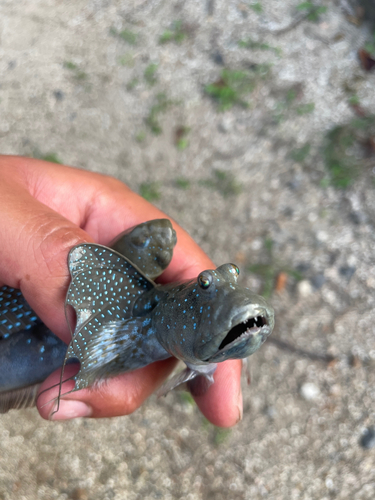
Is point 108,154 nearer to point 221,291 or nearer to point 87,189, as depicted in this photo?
point 87,189

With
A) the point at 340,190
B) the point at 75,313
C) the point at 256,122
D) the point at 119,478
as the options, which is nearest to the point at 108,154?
the point at 256,122

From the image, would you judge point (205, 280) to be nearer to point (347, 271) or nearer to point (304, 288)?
point (304, 288)

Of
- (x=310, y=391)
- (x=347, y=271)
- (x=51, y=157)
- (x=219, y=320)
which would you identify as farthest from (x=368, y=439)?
(x=51, y=157)

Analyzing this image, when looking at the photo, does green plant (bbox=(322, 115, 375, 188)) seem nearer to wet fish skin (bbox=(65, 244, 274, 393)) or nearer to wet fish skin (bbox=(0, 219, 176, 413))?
wet fish skin (bbox=(0, 219, 176, 413))

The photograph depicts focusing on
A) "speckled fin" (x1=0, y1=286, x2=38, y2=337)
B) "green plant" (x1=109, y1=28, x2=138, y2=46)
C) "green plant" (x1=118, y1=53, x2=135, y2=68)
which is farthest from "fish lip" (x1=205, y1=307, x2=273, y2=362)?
"green plant" (x1=109, y1=28, x2=138, y2=46)

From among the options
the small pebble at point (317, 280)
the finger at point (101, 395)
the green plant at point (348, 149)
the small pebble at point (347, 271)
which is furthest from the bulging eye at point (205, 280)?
the green plant at point (348, 149)
